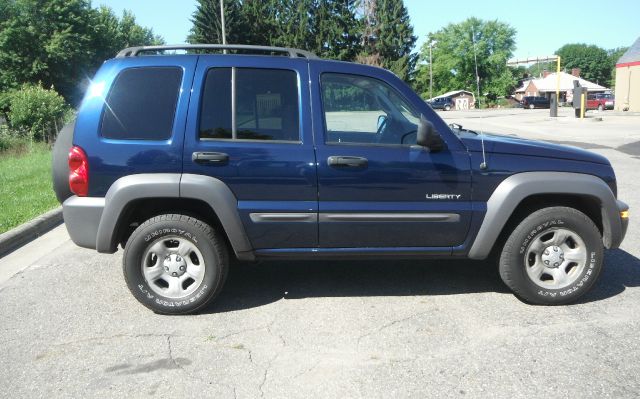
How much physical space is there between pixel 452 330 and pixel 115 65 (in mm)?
3140

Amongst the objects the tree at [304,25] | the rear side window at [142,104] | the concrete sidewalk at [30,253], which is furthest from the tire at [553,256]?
the tree at [304,25]

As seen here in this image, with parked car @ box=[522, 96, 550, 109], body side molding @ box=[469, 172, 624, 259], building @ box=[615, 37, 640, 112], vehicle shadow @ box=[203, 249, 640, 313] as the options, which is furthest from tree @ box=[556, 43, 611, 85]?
body side molding @ box=[469, 172, 624, 259]

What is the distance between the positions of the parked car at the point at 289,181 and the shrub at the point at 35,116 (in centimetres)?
1484

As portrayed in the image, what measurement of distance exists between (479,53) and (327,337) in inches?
3614

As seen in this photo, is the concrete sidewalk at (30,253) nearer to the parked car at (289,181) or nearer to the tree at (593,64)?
the parked car at (289,181)

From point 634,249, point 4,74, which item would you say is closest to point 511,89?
point 4,74

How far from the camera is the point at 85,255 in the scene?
220 inches

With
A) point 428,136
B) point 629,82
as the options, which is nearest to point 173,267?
point 428,136

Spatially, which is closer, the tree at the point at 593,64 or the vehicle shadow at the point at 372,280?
the vehicle shadow at the point at 372,280

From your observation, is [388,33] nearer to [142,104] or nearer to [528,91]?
[528,91]

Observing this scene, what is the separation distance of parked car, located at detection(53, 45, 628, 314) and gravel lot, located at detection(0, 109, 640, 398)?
37 cm

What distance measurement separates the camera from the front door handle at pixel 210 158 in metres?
3.74

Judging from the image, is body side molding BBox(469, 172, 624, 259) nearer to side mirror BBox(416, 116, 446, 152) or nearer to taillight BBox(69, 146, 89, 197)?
side mirror BBox(416, 116, 446, 152)

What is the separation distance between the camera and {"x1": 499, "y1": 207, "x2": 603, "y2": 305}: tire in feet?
13.0
